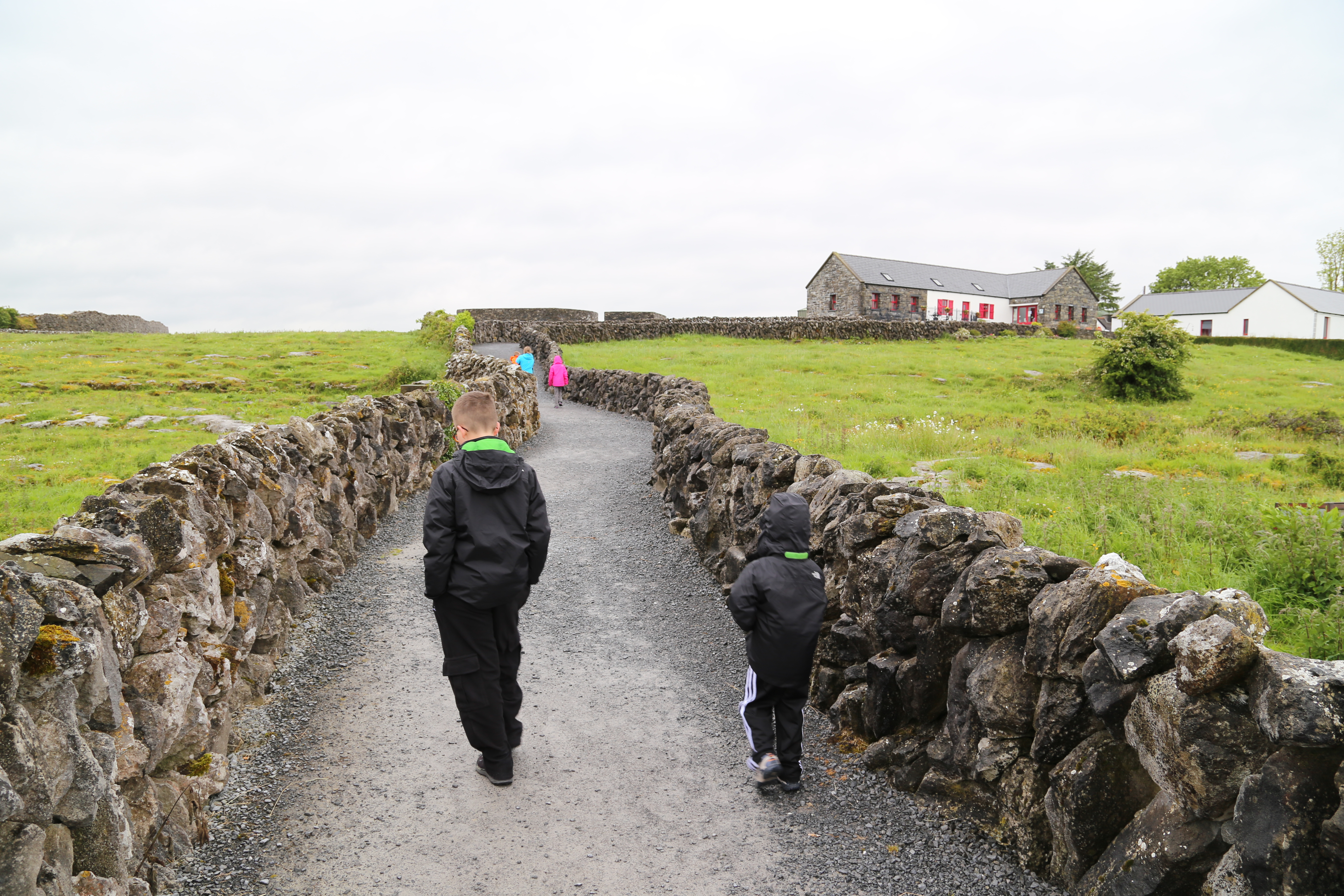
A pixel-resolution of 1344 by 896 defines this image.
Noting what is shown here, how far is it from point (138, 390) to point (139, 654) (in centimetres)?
1830

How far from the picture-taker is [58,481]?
8078mm

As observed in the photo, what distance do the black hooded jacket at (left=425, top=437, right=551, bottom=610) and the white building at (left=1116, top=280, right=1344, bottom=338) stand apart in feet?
239

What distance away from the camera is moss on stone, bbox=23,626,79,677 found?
311cm

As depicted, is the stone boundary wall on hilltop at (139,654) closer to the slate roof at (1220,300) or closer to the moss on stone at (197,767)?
the moss on stone at (197,767)

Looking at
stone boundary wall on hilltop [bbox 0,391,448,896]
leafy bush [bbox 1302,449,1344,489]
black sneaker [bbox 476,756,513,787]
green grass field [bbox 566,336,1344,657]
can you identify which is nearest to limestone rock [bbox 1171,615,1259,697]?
green grass field [bbox 566,336,1344,657]

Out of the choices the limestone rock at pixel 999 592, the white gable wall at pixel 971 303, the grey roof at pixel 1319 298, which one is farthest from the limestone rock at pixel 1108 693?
the grey roof at pixel 1319 298

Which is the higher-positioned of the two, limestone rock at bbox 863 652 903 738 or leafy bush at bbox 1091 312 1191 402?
leafy bush at bbox 1091 312 1191 402

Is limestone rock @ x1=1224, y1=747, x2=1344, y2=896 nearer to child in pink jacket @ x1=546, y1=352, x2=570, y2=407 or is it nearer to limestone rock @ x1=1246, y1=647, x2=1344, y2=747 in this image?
limestone rock @ x1=1246, y1=647, x2=1344, y2=747

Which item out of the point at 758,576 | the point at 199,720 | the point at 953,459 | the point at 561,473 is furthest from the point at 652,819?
the point at 561,473

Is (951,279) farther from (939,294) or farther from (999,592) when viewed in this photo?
(999,592)

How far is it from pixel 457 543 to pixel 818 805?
292 centimetres

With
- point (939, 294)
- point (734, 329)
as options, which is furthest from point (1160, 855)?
point (939, 294)

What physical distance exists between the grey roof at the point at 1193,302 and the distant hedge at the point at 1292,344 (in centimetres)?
1385

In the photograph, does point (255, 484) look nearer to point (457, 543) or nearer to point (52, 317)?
point (457, 543)
